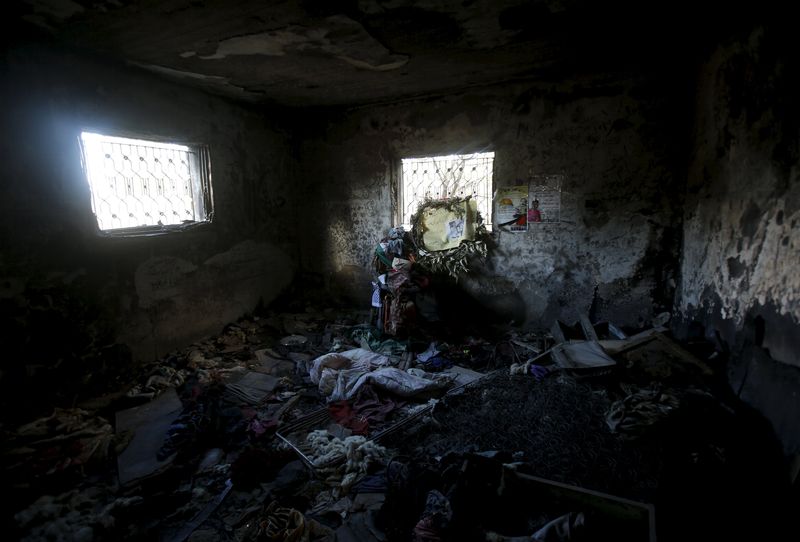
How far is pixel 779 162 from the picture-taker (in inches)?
101

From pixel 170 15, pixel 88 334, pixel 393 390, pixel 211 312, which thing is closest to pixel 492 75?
pixel 170 15

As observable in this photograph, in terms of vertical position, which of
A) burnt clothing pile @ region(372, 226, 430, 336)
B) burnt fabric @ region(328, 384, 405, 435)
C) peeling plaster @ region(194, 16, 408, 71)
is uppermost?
peeling plaster @ region(194, 16, 408, 71)

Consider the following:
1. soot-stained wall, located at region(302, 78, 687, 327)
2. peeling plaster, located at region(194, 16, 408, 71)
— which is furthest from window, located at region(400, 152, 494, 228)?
peeling plaster, located at region(194, 16, 408, 71)

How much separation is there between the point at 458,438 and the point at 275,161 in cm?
469

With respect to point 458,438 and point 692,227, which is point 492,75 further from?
point 458,438

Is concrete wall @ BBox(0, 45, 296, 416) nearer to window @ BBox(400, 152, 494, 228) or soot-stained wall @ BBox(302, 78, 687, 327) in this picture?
soot-stained wall @ BBox(302, 78, 687, 327)

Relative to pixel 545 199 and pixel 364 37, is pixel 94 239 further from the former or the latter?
pixel 545 199

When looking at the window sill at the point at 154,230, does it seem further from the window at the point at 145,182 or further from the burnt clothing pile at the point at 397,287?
the burnt clothing pile at the point at 397,287

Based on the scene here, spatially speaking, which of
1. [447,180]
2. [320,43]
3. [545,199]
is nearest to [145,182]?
[320,43]

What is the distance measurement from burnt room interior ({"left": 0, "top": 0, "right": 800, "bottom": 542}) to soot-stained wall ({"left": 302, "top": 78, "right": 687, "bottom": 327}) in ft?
0.09

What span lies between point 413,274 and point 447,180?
4.59 ft

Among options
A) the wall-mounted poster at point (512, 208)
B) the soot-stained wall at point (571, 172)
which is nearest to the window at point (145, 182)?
the soot-stained wall at point (571, 172)

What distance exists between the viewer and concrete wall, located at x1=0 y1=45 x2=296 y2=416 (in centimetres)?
304

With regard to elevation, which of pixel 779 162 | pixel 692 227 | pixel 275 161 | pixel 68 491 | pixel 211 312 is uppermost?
pixel 275 161
